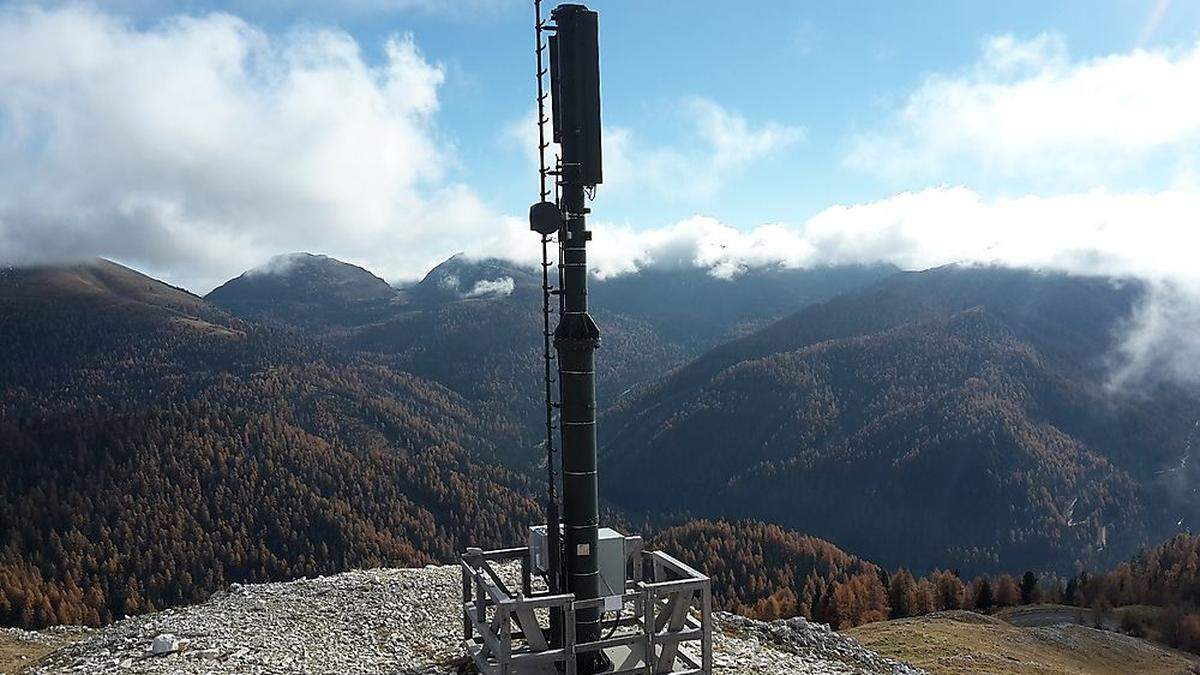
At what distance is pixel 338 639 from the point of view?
2653cm

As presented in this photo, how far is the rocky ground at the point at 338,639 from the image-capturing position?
23766 mm

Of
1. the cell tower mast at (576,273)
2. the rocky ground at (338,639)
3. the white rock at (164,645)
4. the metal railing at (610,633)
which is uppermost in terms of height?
the cell tower mast at (576,273)

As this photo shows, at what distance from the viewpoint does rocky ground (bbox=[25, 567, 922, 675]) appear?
23.8 meters

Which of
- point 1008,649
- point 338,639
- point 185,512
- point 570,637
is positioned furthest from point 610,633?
point 185,512

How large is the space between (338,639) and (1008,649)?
155ft

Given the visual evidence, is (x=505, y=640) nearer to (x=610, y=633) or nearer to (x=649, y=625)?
(x=649, y=625)

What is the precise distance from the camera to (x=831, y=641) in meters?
29.5

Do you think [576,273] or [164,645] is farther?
[164,645]

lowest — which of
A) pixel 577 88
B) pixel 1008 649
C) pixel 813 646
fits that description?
pixel 1008 649

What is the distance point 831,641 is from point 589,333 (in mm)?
17580

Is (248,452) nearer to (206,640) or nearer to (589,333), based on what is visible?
(206,640)

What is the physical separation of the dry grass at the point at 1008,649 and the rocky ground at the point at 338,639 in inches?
613

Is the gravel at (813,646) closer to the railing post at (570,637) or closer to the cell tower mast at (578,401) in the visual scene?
the cell tower mast at (578,401)

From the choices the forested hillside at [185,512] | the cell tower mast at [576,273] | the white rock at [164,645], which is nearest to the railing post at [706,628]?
the cell tower mast at [576,273]
